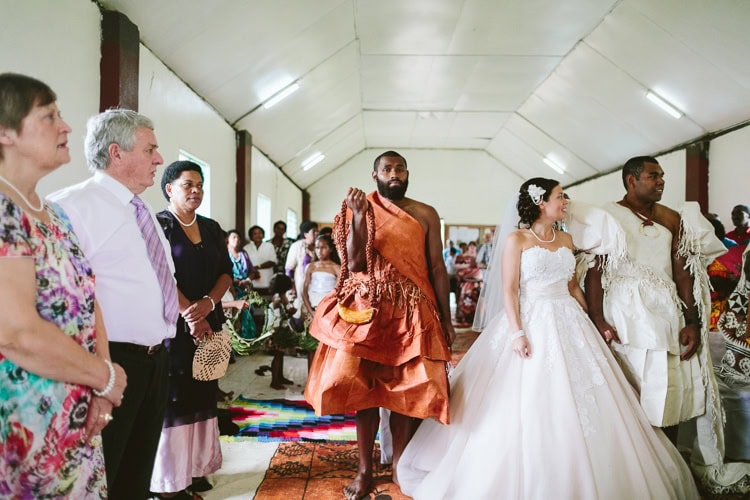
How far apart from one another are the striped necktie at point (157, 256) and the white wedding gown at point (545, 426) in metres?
1.44

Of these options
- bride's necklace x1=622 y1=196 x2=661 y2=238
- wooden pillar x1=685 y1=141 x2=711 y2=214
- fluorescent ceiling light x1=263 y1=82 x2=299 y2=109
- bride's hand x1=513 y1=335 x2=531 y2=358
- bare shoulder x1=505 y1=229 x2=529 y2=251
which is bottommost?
bride's hand x1=513 y1=335 x2=531 y2=358

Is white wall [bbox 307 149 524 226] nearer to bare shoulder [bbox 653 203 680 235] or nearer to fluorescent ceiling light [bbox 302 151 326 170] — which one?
fluorescent ceiling light [bbox 302 151 326 170]

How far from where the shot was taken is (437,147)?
1516 cm

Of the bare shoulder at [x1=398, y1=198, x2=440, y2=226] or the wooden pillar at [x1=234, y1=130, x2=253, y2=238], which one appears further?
the wooden pillar at [x1=234, y1=130, x2=253, y2=238]

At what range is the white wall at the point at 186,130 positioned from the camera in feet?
14.4

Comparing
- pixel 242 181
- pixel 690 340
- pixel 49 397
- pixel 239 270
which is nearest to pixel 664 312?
pixel 690 340

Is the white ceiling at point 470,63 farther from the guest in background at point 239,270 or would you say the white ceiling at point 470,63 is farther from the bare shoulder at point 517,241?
the bare shoulder at point 517,241

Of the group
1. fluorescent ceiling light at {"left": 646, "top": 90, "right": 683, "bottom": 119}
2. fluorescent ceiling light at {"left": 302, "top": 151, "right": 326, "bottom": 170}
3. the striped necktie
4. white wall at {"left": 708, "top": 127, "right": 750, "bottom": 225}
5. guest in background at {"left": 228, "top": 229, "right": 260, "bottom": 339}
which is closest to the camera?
the striped necktie

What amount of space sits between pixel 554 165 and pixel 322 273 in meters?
9.62

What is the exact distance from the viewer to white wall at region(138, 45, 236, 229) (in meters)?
4.38

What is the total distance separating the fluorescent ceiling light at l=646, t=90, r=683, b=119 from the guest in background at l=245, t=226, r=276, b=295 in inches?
233

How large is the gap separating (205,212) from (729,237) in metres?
5.94

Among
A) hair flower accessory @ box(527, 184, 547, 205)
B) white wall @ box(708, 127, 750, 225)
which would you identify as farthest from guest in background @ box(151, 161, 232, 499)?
white wall @ box(708, 127, 750, 225)

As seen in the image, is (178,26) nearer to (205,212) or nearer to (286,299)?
(205,212)
